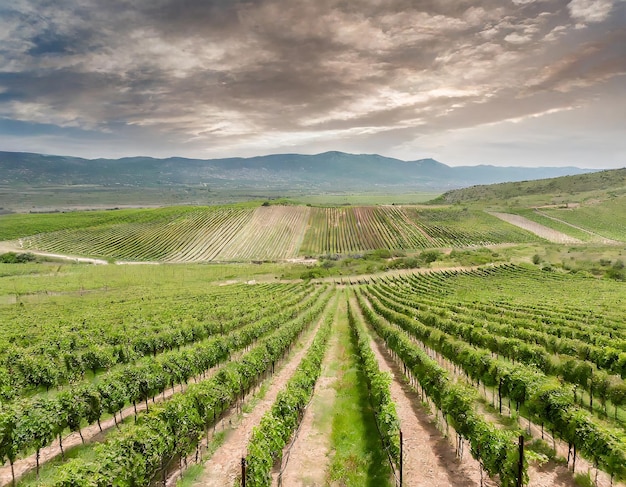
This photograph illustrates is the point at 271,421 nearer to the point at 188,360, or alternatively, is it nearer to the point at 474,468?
the point at 474,468

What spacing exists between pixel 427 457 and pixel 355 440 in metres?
3.85

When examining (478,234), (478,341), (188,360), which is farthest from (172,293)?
(478,234)

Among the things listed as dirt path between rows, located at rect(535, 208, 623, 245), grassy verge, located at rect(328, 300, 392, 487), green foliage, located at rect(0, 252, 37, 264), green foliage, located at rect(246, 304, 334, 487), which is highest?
dirt path between rows, located at rect(535, 208, 623, 245)

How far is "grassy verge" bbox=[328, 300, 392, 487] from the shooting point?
16.6 metres

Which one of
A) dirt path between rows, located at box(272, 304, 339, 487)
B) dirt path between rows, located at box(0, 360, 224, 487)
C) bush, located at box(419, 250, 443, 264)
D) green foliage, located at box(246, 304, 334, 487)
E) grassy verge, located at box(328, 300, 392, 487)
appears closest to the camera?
green foliage, located at box(246, 304, 334, 487)

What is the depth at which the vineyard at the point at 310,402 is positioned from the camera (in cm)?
1520

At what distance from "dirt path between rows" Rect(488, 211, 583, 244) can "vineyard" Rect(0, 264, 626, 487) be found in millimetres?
132439

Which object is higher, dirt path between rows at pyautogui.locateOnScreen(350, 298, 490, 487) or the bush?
dirt path between rows at pyautogui.locateOnScreen(350, 298, 490, 487)

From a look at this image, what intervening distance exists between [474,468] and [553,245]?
155 metres

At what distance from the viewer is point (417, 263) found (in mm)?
123062

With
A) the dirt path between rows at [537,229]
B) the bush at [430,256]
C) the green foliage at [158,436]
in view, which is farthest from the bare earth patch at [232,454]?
the dirt path between rows at [537,229]

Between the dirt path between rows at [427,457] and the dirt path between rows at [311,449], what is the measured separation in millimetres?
3921

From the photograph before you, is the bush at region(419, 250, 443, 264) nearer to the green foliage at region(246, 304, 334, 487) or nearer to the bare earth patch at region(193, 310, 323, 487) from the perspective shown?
the green foliage at region(246, 304, 334, 487)

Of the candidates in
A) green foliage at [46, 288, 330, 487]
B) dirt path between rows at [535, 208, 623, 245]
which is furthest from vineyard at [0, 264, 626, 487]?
dirt path between rows at [535, 208, 623, 245]
